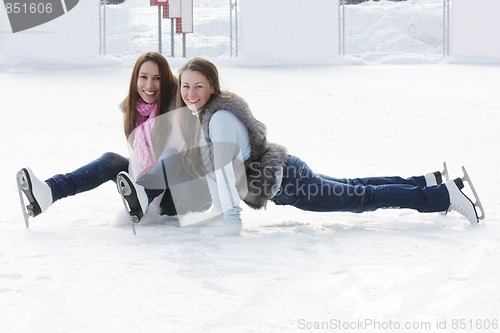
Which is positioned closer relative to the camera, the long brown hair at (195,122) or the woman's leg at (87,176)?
the long brown hair at (195,122)

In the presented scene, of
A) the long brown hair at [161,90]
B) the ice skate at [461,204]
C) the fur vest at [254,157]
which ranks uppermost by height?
the long brown hair at [161,90]

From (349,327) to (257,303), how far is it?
0.33 meters

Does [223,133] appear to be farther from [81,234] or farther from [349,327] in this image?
[349,327]

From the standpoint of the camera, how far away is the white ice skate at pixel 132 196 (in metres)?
3.45

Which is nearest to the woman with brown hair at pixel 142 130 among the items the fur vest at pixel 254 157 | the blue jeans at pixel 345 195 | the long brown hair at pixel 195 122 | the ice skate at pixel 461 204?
the long brown hair at pixel 195 122

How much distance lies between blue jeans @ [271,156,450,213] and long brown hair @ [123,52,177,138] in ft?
1.87

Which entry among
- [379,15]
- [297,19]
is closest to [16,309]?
[297,19]

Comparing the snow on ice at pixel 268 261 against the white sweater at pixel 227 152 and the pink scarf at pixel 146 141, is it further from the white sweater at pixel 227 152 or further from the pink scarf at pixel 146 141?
A: the pink scarf at pixel 146 141

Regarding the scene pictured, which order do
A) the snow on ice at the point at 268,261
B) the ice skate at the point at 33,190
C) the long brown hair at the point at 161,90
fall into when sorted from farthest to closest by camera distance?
the long brown hair at the point at 161,90 → the ice skate at the point at 33,190 → the snow on ice at the point at 268,261

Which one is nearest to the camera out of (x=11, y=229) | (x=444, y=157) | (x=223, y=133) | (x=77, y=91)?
(x=223, y=133)

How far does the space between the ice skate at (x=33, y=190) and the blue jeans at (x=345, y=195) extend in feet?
2.95

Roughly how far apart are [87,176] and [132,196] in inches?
12.0

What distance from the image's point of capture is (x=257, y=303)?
255 centimetres

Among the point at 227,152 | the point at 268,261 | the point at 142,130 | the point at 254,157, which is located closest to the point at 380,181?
the point at 254,157
